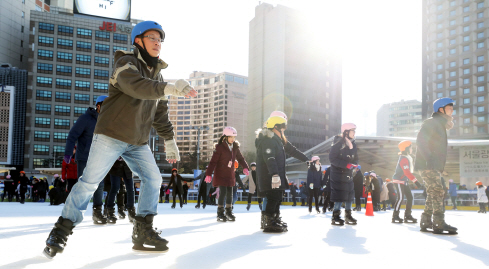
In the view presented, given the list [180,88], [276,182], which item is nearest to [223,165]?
[276,182]

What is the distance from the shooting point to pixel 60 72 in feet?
265

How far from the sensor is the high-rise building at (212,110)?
144625 mm

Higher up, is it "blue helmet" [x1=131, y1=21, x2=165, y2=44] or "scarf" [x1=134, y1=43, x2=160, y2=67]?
"blue helmet" [x1=131, y1=21, x2=165, y2=44]

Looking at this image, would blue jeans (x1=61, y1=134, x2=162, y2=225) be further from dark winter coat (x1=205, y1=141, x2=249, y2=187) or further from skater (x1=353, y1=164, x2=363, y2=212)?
skater (x1=353, y1=164, x2=363, y2=212)

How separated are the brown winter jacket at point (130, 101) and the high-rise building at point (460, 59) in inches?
3134

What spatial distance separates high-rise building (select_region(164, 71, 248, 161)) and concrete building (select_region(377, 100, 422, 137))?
5228 centimetres

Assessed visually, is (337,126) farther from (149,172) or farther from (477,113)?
(149,172)

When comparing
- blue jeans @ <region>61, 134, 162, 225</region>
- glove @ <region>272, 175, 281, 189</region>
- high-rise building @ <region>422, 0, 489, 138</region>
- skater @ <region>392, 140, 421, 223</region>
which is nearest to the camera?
blue jeans @ <region>61, 134, 162, 225</region>

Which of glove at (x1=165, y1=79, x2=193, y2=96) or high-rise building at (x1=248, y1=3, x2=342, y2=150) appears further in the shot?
high-rise building at (x1=248, y1=3, x2=342, y2=150)

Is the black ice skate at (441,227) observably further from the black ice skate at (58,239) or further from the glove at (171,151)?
the black ice skate at (58,239)

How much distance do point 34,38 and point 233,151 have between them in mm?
82815

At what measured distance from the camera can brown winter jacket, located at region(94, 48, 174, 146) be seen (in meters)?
3.06

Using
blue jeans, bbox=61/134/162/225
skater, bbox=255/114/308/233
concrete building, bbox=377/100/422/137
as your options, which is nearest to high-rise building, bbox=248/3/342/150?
concrete building, bbox=377/100/422/137

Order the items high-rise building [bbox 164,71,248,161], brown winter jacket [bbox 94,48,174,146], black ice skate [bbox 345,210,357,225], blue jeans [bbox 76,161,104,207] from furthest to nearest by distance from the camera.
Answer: high-rise building [bbox 164,71,248,161] < black ice skate [bbox 345,210,357,225] < blue jeans [bbox 76,161,104,207] < brown winter jacket [bbox 94,48,174,146]
